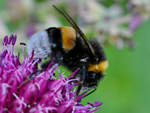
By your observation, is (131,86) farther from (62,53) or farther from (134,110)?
(62,53)

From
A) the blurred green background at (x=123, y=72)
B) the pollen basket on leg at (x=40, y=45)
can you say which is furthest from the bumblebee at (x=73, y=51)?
the blurred green background at (x=123, y=72)

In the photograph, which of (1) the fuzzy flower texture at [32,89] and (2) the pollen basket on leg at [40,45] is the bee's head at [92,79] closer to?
(1) the fuzzy flower texture at [32,89]

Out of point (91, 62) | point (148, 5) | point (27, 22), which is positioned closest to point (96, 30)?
point (148, 5)

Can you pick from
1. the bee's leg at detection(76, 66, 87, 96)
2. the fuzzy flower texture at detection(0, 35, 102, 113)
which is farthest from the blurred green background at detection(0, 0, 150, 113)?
the bee's leg at detection(76, 66, 87, 96)

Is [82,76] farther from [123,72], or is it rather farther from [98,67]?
[123,72]

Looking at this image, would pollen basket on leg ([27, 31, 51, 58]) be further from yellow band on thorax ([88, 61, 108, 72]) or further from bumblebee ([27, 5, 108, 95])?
yellow band on thorax ([88, 61, 108, 72])

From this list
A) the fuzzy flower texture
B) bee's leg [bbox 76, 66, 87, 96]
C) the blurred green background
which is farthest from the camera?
the blurred green background

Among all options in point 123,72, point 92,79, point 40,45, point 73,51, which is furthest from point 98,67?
point 123,72
